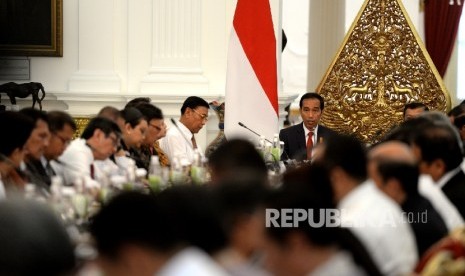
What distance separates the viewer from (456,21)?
62.1 ft

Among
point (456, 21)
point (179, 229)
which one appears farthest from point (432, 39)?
point (179, 229)

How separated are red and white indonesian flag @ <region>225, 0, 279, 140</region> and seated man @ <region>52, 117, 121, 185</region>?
245 cm

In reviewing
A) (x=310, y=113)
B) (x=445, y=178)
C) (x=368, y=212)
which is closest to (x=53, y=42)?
(x=310, y=113)

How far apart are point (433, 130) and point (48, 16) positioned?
729 centimetres

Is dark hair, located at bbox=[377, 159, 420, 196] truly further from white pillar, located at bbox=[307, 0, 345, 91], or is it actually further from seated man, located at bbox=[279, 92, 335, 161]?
white pillar, located at bbox=[307, 0, 345, 91]

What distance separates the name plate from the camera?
39.4 ft

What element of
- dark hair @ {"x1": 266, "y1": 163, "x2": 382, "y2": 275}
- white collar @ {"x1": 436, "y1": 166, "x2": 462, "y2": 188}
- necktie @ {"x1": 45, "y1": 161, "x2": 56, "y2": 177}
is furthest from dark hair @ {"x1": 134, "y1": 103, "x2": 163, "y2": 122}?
dark hair @ {"x1": 266, "y1": 163, "x2": 382, "y2": 275}

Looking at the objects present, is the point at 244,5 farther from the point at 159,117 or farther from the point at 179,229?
the point at 179,229

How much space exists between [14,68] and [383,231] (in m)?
8.51

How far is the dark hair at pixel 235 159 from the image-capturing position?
15.2 feet

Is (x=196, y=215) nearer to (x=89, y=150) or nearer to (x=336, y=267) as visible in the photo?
(x=336, y=267)

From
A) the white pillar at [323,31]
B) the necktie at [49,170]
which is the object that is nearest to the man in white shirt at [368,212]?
the necktie at [49,170]

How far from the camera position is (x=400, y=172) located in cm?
443

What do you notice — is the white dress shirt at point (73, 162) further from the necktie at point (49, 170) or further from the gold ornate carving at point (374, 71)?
the gold ornate carving at point (374, 71)
